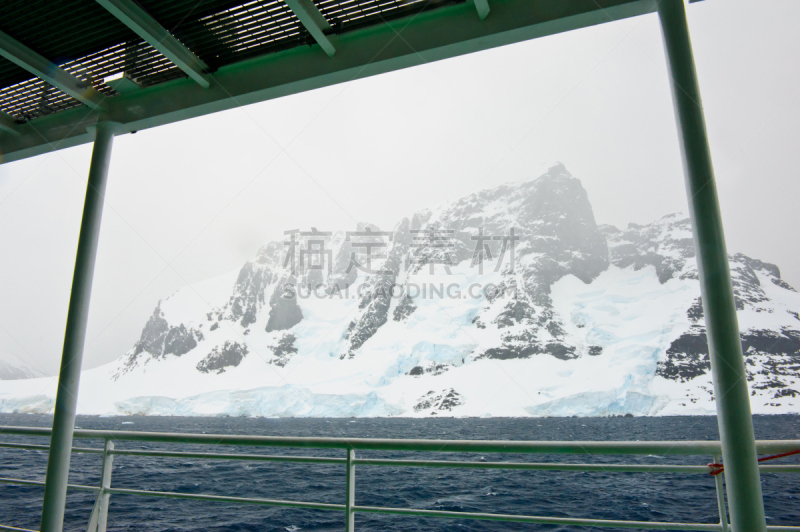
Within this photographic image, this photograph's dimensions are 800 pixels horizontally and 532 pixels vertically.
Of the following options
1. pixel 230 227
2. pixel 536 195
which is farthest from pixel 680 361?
pixel 230 227

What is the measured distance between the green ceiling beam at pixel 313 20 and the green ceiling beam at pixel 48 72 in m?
1.18

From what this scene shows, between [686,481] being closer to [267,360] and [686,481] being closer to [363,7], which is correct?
[363,7]

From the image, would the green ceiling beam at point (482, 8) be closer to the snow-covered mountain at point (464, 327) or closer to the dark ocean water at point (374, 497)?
the dark ocean water at point (374, 497)

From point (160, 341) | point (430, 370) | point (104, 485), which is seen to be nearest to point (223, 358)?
point (160, 341)

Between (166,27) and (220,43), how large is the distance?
0.64ft

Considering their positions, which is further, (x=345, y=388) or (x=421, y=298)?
(x=421, y=298)

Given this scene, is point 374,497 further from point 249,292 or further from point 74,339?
point 249,292

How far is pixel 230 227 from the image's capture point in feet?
245

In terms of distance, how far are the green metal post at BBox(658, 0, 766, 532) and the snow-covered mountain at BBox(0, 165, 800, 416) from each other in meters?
77.1

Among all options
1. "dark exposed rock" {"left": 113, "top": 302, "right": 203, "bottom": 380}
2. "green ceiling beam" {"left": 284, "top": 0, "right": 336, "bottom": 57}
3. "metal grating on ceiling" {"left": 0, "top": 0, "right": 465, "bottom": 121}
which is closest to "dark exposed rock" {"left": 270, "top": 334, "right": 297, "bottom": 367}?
"dark exposed rock" {"left": 113, "top": 302, "right": 203, "bottom": 380}

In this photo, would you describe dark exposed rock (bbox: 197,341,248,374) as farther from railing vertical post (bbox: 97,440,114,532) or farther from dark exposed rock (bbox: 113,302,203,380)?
railing vertical post (bbox: 97,440,114,532)

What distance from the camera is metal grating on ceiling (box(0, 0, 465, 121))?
1.53m

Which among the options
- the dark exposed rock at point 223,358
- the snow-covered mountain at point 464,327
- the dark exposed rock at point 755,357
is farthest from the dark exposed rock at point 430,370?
the dark exposed rock at point 223,358

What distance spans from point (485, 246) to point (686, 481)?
10241 cm
